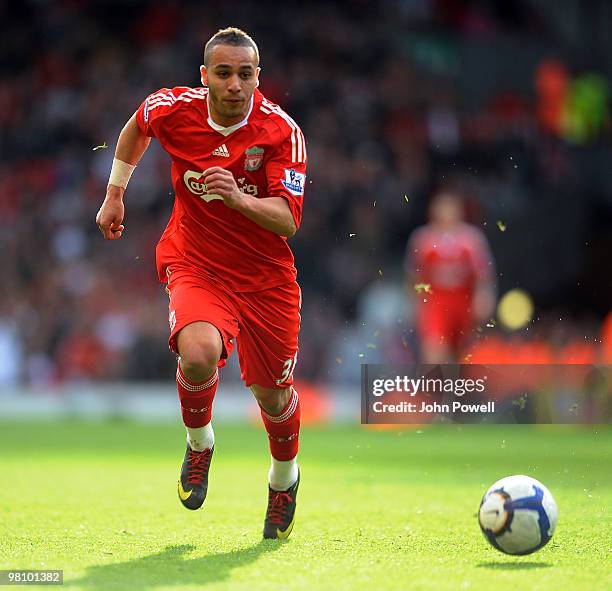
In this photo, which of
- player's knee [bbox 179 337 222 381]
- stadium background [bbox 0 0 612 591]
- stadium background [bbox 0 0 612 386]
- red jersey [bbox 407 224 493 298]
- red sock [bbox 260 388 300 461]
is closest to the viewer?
player's knee [bbox 179 337 222 381]

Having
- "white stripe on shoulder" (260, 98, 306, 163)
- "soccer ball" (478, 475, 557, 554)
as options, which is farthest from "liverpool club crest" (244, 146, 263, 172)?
"soccer ball" (478, 475, 557, 554)

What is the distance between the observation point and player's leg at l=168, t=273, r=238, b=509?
17.3 ft

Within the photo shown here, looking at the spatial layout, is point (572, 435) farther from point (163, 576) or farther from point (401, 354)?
point (163, 576)

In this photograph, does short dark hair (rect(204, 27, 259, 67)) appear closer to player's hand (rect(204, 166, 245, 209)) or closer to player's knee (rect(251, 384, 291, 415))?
player's hand (rect(204, 166, 245, 209))

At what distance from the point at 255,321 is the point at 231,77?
1067 millimetres

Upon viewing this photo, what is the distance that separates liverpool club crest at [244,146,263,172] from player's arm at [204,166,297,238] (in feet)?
0.49

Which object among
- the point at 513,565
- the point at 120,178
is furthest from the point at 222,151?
the point at 513,565

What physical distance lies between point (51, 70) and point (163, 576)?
16.3 metres

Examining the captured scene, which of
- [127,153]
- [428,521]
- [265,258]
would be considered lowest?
[428,521]

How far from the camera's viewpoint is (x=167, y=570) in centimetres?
→ 459

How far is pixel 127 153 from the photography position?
589 centimetres

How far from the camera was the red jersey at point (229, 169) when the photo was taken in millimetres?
5480

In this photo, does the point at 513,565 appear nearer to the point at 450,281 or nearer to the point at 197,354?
the point at 197,354

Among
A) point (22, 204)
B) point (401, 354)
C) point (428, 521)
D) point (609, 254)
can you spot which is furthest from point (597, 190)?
point (428, 521)
